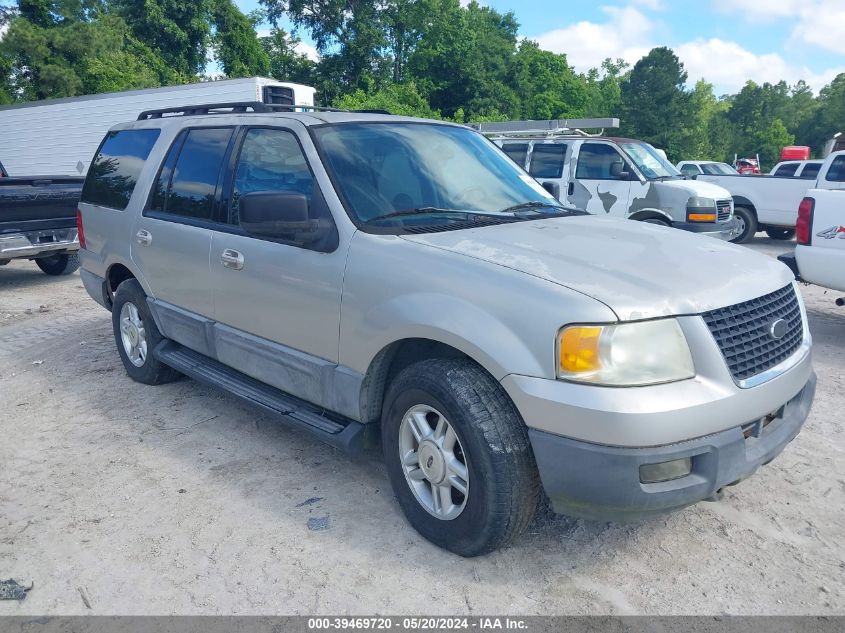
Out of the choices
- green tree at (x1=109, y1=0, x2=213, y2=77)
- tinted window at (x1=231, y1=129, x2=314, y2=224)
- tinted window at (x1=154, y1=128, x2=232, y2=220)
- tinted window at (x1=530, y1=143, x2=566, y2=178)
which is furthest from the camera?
green tree at (x1=109, y1=0, x2=213, y2=77)

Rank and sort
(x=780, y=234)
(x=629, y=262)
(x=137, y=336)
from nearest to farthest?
(x=629, y=262) → (x=137, y=336) → (x=780, y=234)

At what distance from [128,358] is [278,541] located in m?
2.83

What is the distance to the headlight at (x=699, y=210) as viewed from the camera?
31.4ft

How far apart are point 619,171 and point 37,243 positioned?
27.2 ft

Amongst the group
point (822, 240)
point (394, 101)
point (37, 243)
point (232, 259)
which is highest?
point (394, 101)

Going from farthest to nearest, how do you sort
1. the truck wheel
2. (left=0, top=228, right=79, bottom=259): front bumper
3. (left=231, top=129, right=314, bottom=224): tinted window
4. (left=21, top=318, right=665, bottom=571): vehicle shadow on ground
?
the truck wheel < (left=0, top=228, right=79, bottom=259): front bumper < (left=231, top=129, right=314, bottom=224): tinted window < (left=21, top=318, right=665, bottom=571): vehicle shadow on ground

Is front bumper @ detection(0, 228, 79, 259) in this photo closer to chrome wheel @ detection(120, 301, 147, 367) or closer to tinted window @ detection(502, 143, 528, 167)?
chrome wheel @ detection(120, 301, 147, 367)

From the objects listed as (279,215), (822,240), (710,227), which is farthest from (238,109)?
(710,227)

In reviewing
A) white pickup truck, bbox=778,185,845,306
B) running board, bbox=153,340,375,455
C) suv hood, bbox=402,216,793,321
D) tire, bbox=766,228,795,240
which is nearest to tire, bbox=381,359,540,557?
running board, bbox=153,340,375,455

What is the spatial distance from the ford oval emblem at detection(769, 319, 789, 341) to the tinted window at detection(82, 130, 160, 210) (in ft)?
13.9

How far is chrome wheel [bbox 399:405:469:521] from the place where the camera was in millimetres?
2787

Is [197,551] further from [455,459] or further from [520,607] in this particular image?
[520,607]

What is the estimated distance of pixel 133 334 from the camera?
511 cm

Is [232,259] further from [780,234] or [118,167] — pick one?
[780,234]
